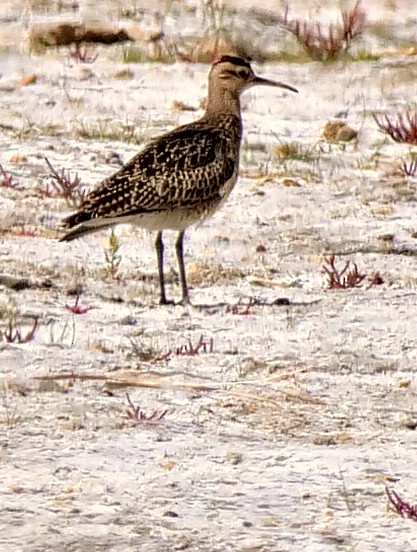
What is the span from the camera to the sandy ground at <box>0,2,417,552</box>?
7176 millimetres

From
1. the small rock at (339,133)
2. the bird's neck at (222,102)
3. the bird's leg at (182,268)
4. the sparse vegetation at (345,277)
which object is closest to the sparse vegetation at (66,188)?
the bird's neck at (222,102)

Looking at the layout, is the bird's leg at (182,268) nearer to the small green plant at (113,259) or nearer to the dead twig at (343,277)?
the small green plant at (113,259)

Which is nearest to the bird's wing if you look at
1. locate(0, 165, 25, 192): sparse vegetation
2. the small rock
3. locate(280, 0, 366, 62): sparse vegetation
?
locate(0, 165, 25, 192): sparse vegetation

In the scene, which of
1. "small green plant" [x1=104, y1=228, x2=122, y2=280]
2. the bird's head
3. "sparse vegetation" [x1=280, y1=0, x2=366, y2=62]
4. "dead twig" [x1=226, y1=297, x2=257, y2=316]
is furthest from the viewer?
"sparse vegetation" [x1=280, y1=0, x2=366, y2=62]

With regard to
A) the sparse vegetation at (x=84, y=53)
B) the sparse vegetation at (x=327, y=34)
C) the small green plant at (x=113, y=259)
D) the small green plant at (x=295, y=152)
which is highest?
the small green plant at (x=113, y=259)

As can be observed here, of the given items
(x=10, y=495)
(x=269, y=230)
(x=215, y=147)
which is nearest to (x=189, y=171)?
(x=215, y=147)

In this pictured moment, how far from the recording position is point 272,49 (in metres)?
16.5

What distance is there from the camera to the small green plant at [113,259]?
10367 millimetres

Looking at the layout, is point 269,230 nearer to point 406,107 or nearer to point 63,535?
point 406,107

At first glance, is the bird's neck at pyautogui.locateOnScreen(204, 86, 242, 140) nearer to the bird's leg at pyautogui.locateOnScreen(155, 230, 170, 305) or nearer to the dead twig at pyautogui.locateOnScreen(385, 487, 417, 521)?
the bird's leg at pyautogui.locateOnScreen(155, 230, 170, 305)

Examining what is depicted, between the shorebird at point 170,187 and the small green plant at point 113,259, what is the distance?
0.17m

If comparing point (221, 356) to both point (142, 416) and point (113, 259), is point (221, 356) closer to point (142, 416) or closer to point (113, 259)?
point (142, 416)

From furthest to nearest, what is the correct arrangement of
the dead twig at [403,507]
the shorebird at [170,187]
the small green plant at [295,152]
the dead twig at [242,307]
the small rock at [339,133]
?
the small rock at [339,133], the small green plant at [295,152], the shorebird at [170,187], the dead twig at [242,307], the dead twig at [403,507]

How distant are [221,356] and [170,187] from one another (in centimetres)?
155
